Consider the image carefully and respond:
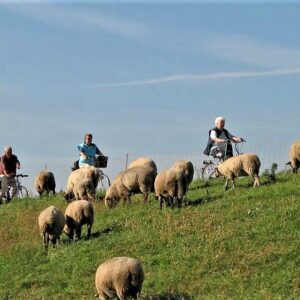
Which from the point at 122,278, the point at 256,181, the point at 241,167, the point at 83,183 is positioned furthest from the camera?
the point at 83,183

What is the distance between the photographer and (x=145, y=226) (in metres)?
19.7

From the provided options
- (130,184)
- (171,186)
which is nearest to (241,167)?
(171,186)

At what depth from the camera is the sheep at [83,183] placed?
24719 mm

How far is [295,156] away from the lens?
25.8 meters

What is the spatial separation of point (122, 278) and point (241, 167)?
975 centimetres

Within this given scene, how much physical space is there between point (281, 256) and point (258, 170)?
25.0 feet

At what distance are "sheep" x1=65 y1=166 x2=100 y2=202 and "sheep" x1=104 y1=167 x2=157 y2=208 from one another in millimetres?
702

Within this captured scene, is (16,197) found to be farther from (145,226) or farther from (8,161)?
(145,226)

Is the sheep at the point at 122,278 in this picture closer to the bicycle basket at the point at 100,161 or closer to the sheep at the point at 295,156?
the bicycle basket at the point at 100,161

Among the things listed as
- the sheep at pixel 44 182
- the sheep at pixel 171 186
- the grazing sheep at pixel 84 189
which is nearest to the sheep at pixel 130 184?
the grazing sheep at pixel 84 189

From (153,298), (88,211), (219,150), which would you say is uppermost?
(219,150)

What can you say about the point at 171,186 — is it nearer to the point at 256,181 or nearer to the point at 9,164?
the point at 256,181

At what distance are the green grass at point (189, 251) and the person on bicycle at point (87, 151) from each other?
371cm

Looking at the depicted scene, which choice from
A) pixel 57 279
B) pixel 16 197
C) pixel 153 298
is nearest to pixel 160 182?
pixel 57 279
